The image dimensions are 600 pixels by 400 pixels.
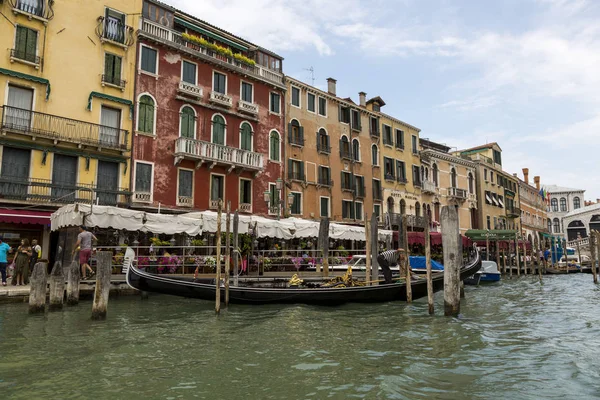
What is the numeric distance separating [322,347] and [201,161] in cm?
1432

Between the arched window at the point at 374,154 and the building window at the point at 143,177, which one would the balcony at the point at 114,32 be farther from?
the arched window at the point at 374,154

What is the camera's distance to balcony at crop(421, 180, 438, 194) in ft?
110

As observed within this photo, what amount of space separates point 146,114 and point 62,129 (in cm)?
353

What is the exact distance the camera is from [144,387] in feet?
17.8

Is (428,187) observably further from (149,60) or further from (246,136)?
(149,60)

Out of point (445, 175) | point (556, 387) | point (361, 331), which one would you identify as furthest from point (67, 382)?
point (445, 175)

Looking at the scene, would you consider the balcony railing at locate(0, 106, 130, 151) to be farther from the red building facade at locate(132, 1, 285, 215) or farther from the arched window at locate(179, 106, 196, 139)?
the arched window at locate(179, 106, 196, 139)

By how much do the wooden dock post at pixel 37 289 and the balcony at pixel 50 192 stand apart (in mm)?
4926

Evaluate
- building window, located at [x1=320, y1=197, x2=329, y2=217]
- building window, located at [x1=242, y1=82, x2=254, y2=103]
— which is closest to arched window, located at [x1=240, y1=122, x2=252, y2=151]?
building window, located at [x1=242, y1=82, x2=254, y2=103]

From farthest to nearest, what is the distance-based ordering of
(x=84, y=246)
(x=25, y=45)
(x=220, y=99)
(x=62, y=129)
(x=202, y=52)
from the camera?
(x=220, y=99)
(x=202, y=52)
(x=62, y=129)
(x=25, y=45)
(x=84, y=246)

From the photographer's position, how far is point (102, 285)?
383 inches

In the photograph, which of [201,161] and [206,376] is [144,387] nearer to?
[206,376]

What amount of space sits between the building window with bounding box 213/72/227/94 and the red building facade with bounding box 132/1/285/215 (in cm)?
5

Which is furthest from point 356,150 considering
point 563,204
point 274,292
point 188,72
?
point 563,204
